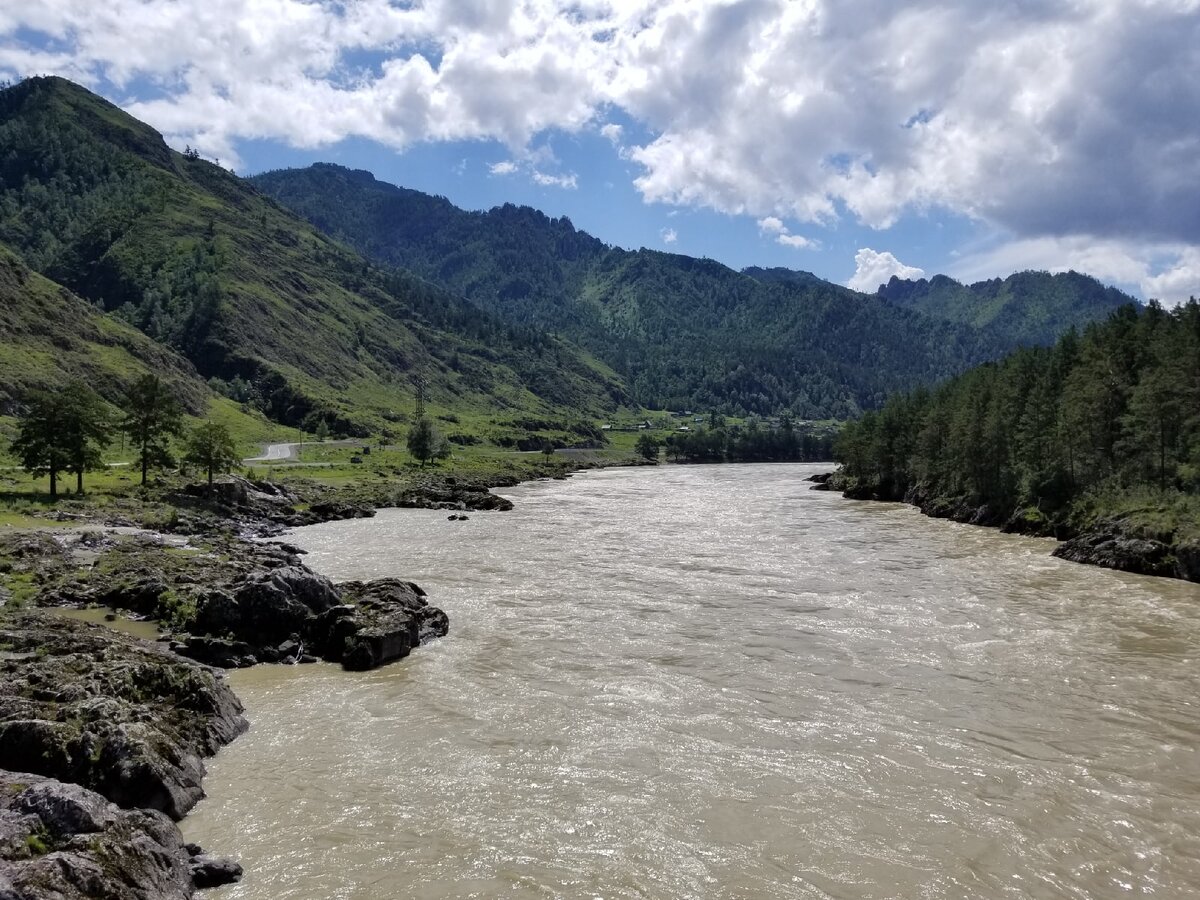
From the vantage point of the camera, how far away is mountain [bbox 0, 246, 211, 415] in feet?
458

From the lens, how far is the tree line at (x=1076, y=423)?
71.9 metres

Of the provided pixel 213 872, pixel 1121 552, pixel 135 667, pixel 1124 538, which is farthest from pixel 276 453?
pixel 213 872

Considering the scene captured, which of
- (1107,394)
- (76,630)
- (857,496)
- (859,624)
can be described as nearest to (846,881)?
(859,624)

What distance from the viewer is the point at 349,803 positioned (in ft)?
67.9

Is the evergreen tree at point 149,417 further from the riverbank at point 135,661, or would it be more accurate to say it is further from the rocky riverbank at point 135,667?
the rocky riverbank at point 135,667

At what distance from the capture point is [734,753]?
24203 mm


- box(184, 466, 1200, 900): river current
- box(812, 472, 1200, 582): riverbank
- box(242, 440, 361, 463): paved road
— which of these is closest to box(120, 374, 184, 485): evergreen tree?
box(242, 440, 361, 463): paved road

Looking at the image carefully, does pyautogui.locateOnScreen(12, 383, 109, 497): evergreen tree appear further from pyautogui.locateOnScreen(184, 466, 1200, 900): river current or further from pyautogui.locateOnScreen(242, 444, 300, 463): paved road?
pyautogui.locateOnScreen(242, 444, 300, 463): paved road

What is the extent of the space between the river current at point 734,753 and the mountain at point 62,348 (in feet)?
410

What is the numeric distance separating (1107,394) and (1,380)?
155m

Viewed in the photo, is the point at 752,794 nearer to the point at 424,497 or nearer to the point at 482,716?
the point at 482,716

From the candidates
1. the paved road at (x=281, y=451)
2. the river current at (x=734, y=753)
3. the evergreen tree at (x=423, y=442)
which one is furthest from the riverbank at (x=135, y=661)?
the evergreen tree at (x=423, y=442)

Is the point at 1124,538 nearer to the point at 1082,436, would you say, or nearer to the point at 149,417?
the point at 1082,436

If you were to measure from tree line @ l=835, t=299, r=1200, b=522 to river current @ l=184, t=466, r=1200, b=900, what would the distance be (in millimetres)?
29323
